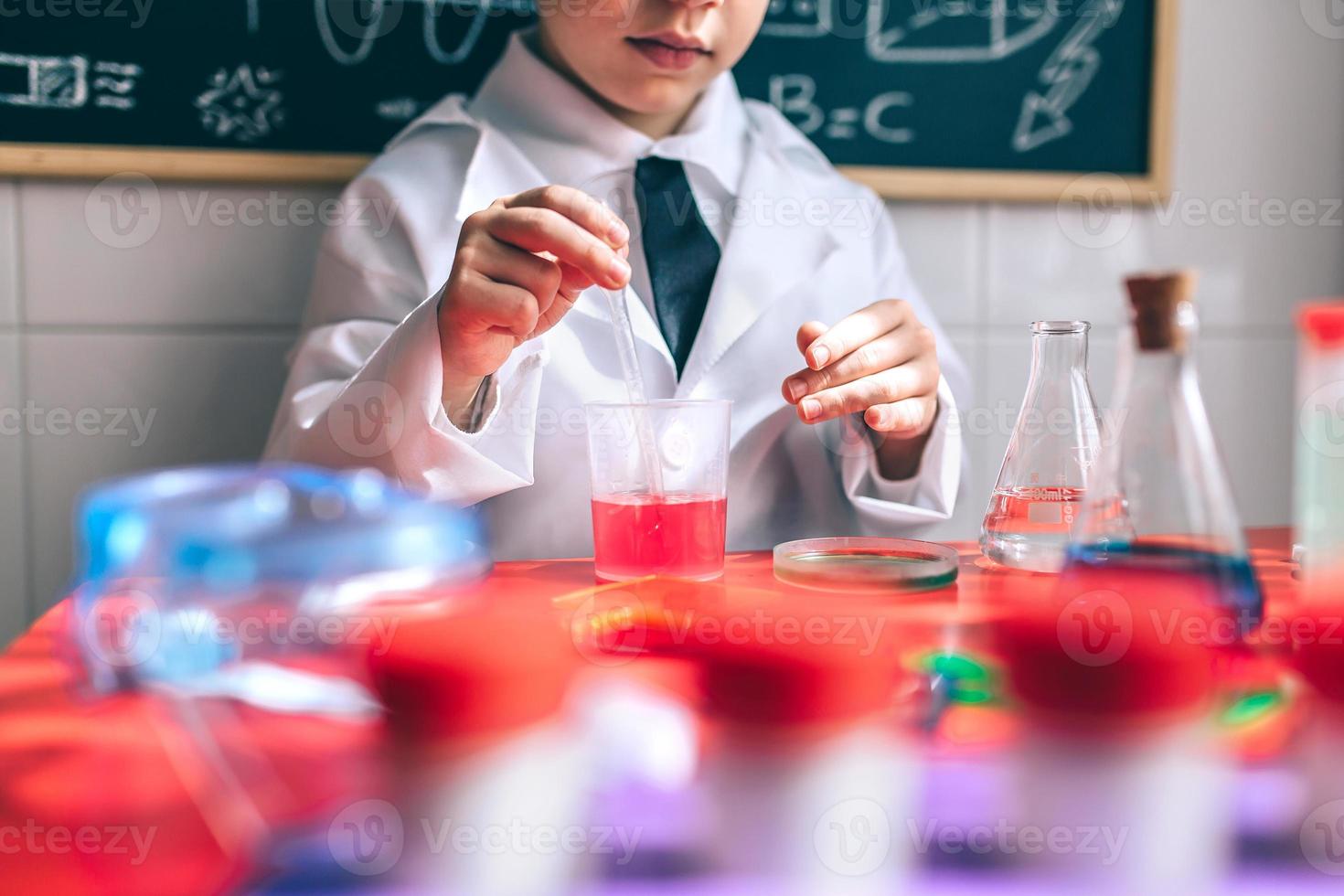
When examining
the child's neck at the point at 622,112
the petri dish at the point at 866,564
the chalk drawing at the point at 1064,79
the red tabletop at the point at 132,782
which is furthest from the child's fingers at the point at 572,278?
the chalk drawing at the point at 1064,79

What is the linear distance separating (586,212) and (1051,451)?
0.38 metres

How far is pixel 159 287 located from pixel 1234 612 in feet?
4.13

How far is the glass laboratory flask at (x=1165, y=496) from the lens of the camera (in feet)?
1.51

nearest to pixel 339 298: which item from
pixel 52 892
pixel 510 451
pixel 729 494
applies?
pixel 510 451

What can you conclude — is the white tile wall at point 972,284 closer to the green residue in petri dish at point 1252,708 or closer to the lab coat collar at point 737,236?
the lab coat collar at point 737,236

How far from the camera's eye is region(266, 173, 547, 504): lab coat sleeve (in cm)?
82

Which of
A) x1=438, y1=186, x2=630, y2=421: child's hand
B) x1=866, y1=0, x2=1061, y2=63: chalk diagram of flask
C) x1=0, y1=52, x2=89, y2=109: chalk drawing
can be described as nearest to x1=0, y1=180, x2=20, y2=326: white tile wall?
x1=0, y1=52, x2=89, y2=109: chalk drawing

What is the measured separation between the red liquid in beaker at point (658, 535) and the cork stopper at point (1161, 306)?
1.00ft

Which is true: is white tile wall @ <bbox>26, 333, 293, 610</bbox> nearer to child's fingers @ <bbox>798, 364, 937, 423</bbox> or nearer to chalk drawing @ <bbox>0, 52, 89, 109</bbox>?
chalk drawing @ <bbox>0, 52, 89, 109</bbox>

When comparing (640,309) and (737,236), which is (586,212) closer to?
(640,309)

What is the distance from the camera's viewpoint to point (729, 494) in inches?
44.1

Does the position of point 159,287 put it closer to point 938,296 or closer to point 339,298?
point 339,298

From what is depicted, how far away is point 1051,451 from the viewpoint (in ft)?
2.35

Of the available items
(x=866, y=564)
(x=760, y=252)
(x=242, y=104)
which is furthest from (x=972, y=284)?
(x=242, y=104)
